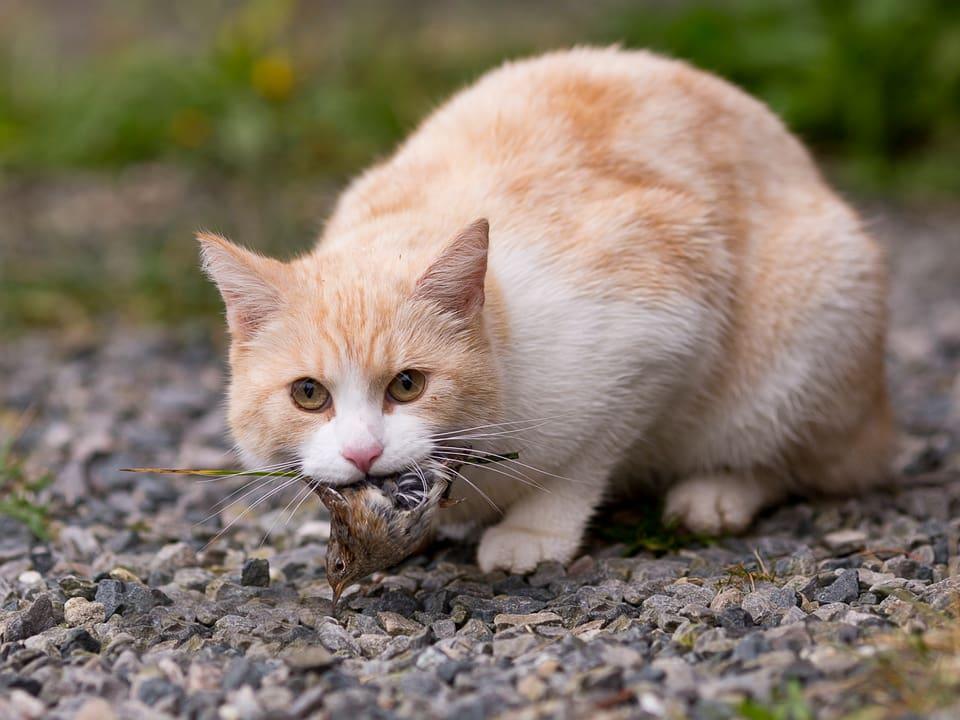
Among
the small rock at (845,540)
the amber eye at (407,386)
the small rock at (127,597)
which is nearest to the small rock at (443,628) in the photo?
the amber eye at (407,386)

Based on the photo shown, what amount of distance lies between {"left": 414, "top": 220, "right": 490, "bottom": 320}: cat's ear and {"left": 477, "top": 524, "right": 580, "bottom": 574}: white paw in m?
0.81

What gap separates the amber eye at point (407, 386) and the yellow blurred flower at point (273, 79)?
14.5 ft

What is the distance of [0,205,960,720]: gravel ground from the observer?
2.36 meters

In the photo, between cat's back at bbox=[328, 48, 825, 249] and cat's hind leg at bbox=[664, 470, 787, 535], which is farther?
cat's hind leg at bbox=[664, 470, 787, 535]

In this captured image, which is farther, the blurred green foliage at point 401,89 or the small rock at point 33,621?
the blurred green foliage at point 401,89

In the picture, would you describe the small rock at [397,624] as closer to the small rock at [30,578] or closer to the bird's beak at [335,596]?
the bird's beak at [335,596]

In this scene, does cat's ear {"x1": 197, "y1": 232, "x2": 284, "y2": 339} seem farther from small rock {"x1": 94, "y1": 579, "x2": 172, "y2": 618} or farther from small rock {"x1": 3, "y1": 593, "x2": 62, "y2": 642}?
small rock {"x1": 3, "y1": 593, "x2": 62, "y2": 642}

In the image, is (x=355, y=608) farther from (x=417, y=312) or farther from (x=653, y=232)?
(x=653, y=232)

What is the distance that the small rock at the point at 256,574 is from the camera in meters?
3.24

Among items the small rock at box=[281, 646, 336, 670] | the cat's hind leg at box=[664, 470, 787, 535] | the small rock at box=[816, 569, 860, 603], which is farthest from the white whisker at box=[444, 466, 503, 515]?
the small rock at box=[816, 569, 860, 603]

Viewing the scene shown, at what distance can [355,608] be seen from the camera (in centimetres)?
304

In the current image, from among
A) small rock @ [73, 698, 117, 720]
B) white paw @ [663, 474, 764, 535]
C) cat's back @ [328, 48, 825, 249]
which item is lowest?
small rock @ [73, 698, 117, 720]

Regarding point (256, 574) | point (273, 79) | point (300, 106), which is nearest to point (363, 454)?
point (256, 574)

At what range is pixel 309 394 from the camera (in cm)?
286
